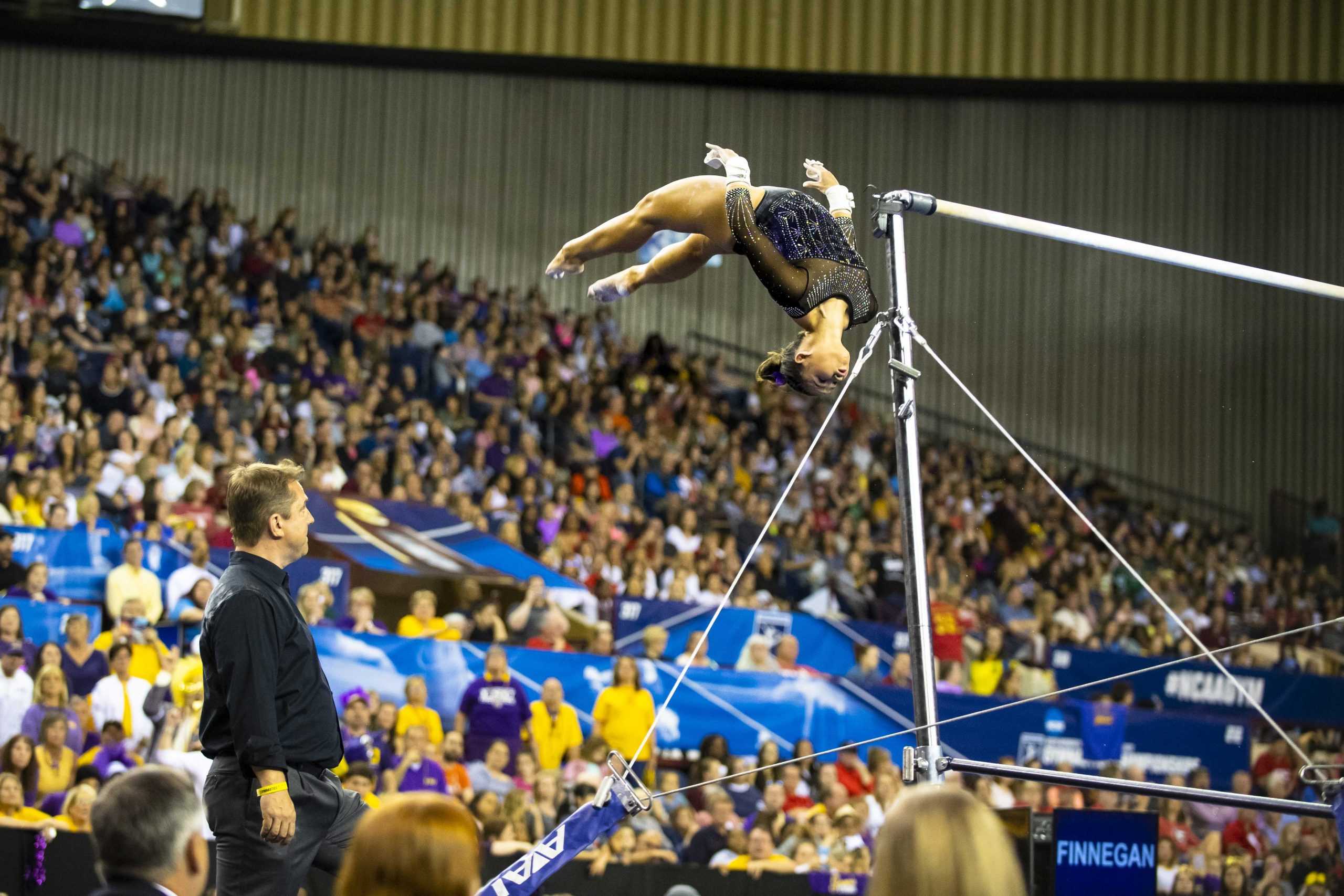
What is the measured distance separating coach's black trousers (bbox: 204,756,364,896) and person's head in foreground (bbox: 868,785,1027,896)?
5.78 ft

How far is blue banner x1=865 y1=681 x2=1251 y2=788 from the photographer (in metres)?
7.39

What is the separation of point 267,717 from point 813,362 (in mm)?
1740

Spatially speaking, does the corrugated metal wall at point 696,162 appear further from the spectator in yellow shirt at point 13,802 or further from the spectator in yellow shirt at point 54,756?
the spectator in yellow shirt at point 13,802

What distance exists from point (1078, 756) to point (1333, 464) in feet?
17.2

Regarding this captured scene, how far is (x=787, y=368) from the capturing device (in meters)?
4.22

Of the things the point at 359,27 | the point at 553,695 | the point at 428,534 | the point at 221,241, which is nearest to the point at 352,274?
the point at 221,241

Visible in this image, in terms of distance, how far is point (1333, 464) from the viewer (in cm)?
1247

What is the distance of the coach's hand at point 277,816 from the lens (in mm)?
3270

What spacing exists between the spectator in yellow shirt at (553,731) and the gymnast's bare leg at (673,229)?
12.6ft

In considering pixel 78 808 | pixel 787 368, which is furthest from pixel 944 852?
pixel 78 808

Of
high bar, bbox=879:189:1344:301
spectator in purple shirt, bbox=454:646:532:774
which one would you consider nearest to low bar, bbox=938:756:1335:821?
high bar, bbox=879:189:1344:301

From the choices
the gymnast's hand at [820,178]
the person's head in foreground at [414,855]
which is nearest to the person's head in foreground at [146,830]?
the person's head in foreground at [414,855]

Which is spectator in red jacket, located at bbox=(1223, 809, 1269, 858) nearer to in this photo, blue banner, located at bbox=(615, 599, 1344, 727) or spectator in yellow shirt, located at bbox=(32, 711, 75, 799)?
blue banner, located at bbox=(615, 599, 1344, 727)

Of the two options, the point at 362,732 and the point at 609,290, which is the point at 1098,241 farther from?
the point at 362,732
